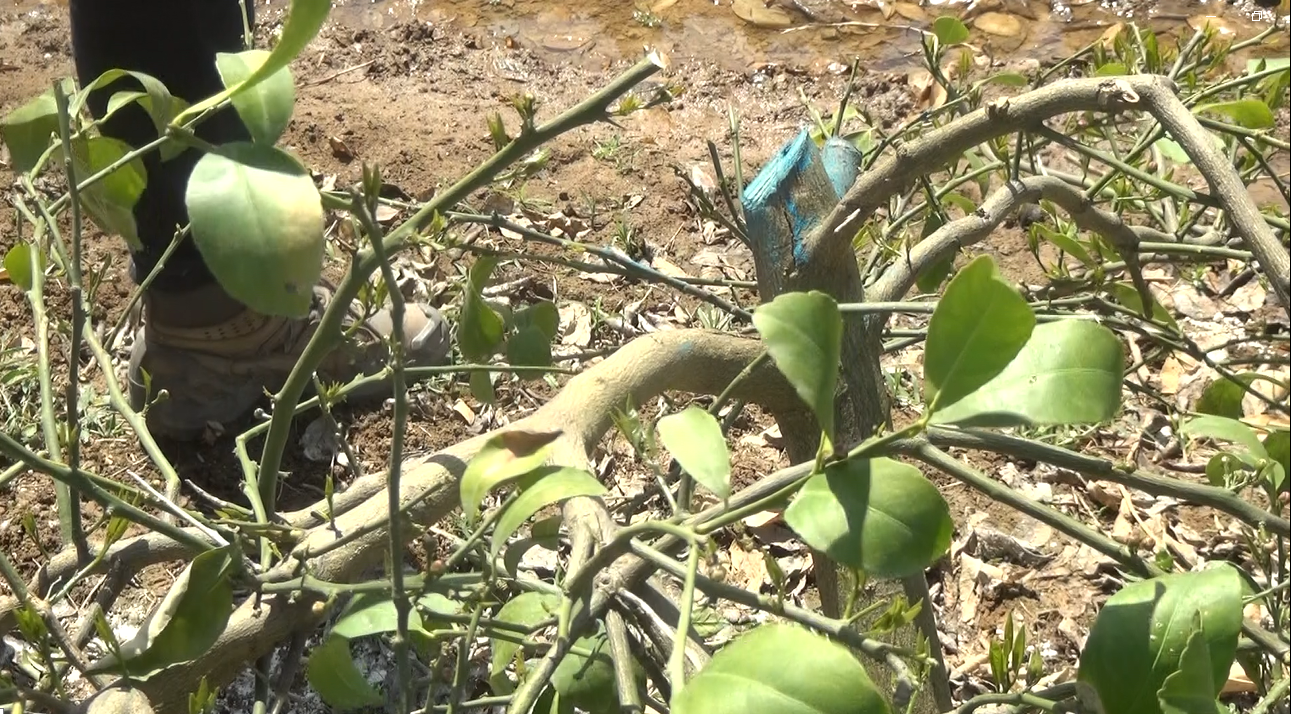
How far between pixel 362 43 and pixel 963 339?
135 inches

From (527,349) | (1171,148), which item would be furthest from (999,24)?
(527,349)

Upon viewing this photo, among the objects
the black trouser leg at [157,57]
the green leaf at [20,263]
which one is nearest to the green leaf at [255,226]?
the green leaf at [20,263]

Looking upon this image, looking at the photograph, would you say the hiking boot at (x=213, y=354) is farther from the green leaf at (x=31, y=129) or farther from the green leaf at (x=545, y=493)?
the green leaf at (x=545, y=493)

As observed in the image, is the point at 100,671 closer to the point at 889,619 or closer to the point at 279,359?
the point at 889,619

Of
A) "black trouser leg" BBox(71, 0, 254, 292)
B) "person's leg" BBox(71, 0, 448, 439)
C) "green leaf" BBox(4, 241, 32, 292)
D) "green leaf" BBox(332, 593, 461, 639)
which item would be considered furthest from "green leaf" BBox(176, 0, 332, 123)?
"black trouser leg" BBox(71, 0, 254, 292)

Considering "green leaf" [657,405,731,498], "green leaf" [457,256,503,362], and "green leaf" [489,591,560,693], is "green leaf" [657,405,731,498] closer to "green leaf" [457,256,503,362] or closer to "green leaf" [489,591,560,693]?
"green leaf" [489,591,560,693]

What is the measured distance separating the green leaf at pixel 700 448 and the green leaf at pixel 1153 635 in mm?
266

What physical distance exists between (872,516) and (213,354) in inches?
73.5

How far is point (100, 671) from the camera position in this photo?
2.78 ft

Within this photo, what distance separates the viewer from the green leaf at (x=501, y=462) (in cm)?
63

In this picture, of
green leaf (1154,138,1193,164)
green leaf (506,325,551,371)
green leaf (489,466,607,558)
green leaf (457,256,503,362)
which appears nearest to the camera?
green leaf (489,466,607,558)

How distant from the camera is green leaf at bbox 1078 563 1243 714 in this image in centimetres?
65

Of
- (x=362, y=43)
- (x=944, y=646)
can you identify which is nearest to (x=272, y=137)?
(x=944, y=646)

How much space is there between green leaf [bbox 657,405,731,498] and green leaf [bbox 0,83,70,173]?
1.99ft
